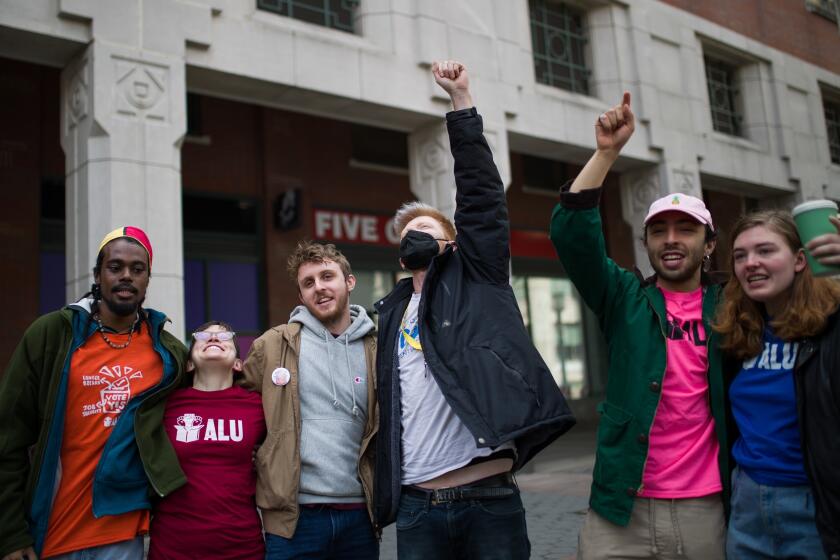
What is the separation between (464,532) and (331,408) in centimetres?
82

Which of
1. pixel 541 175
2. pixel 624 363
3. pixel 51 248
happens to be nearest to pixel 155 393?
pixel 624 363

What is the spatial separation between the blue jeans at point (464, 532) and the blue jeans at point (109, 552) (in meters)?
1.13

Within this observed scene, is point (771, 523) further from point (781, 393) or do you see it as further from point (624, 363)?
point (624, 363)

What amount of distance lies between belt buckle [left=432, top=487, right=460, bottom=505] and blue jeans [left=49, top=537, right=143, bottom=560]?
4.15 ft

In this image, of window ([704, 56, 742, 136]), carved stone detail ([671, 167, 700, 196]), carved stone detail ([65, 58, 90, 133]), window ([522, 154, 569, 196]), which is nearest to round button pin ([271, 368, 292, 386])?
carved stone detail ([65, 58, 90, 133])

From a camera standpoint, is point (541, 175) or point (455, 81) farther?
point (541, 175)

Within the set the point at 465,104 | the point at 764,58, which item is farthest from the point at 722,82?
the point at 465,104

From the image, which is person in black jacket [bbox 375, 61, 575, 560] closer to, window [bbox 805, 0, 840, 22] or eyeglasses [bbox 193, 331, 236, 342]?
eyeglasses [bbox 193, 331, 236, 342]

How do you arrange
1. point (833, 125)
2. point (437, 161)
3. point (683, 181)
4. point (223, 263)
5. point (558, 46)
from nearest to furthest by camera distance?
point (437, 161), point (223, 263), point (558, 46), point (683, 181), point (833, 125)

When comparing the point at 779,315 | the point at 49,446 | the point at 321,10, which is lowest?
the point at 49,446

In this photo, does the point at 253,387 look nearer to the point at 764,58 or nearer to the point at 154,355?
the point at 154,355

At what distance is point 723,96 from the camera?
48.9 ft

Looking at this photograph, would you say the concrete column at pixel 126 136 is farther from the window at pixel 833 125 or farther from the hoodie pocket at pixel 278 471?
the window at pixel 833 125

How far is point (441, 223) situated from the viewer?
10.0 feet
